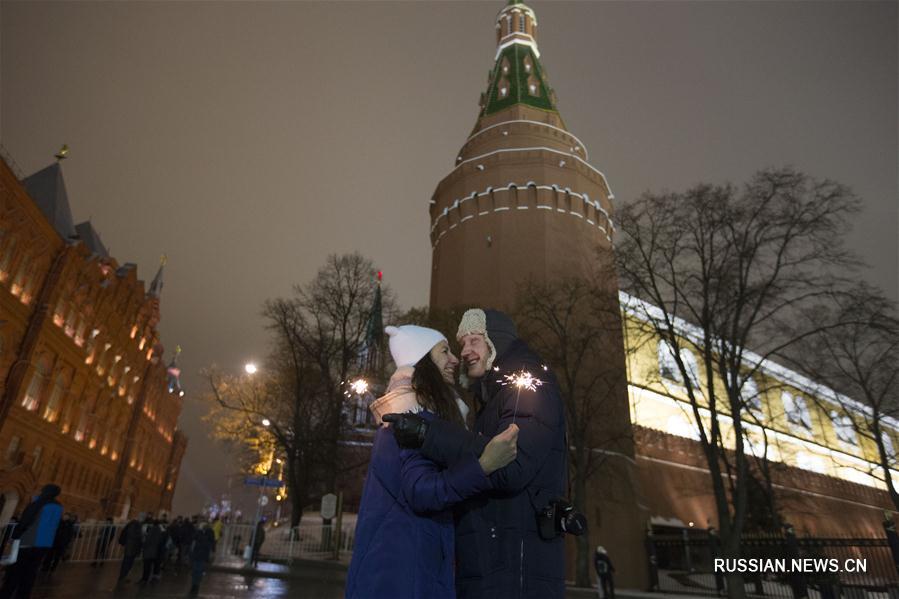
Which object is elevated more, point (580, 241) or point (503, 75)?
point (503, 75)

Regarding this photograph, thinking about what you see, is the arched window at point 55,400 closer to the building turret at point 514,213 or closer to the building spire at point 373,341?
the building spire at point 373,341

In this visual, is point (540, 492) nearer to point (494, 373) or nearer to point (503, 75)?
point (494, 373)

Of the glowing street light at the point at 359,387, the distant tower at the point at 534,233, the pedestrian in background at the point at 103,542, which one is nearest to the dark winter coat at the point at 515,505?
the glowing street light at the point at 359,387

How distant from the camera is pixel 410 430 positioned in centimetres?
229

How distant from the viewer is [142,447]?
153 feet

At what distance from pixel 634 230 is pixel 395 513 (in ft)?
47.1

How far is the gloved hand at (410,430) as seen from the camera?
2.29m

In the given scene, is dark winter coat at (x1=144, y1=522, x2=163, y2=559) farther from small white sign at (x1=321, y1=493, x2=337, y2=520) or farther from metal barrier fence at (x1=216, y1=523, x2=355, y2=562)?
metal barrier fence at (x1=216, y1=523, x2=355, y2=562)

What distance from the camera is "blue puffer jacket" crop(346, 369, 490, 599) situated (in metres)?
2.20

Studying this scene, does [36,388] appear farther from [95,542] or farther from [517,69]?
[517,69]

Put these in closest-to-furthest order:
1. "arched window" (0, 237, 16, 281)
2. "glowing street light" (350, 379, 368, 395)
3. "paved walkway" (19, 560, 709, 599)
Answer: "glowing street light" (350, 379, 368, 395), "paved walkway" (19, 560, 709, 599), "arched window" (0, 237, 16, 281)

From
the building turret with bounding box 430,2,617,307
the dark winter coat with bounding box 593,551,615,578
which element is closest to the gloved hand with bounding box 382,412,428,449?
the dark winter coat with bounding box 593,551,615,578

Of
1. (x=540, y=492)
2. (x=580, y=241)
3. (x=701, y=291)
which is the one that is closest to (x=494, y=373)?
(x=540, y=492)

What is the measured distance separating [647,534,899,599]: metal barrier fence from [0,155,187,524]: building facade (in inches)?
937
